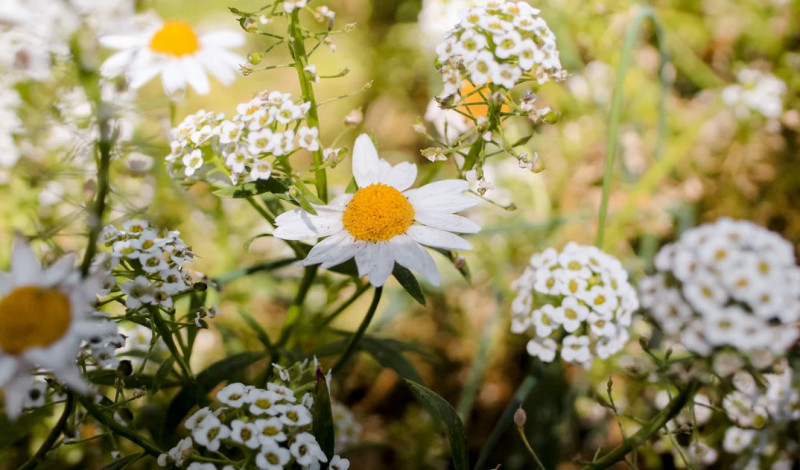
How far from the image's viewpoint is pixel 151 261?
1.03m

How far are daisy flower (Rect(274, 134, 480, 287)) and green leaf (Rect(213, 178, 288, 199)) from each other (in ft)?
0.18

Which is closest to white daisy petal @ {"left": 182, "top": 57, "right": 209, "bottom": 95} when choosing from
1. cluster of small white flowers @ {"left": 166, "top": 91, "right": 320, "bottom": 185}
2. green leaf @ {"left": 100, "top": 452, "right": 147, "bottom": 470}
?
cluster of small white flowers @ {"left": 166, "top": 91, "right": 320, "bottom": 185}

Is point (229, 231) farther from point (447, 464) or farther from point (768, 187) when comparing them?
point (768, 187)

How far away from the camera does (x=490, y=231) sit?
4.99ft

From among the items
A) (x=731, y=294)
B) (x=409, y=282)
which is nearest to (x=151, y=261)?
(x=409, y=282)

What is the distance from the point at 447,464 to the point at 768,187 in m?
1.47

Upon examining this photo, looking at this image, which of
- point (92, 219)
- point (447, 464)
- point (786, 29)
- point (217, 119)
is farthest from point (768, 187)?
point (92, 219)

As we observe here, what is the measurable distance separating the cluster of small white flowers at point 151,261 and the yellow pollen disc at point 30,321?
162mm

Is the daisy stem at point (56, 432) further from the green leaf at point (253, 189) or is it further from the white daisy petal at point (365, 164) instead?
the white daisy petal at point (365, 164)

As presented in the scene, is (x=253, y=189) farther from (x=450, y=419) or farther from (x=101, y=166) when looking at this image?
(x=450, y=419)

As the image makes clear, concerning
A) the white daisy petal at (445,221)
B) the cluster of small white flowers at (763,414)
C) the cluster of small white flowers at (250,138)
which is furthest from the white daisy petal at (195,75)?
the cluster of small white flowers at (763,414)

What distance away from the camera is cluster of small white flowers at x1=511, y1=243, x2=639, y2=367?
1165mm

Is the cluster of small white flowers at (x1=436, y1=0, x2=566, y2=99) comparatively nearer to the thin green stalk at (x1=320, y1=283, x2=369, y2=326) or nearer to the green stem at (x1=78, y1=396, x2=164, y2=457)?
the thin green stalk at (x1=320, y1=283, x2=369, y2=326)

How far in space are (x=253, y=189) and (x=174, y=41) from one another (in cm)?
77
